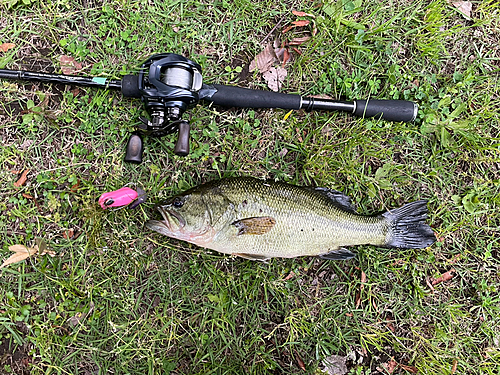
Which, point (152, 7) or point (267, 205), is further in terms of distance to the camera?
point (152, 7)

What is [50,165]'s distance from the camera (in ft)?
10.7

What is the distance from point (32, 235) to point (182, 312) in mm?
1624

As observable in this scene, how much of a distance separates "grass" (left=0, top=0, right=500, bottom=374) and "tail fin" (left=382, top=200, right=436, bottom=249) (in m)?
0.25

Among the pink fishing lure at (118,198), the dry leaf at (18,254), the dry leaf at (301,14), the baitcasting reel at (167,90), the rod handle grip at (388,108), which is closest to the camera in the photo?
the baitcasting reel at (167,90)

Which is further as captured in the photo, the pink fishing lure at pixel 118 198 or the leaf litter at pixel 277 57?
the leaf litter at pixel 277 57

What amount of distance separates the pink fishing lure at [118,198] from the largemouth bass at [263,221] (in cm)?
34

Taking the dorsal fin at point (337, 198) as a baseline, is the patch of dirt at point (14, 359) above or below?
below

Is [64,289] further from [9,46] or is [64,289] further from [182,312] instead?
[9,46]

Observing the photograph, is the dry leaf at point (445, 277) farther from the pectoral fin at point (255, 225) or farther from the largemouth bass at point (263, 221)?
the pectoral fin at point (255, 225)

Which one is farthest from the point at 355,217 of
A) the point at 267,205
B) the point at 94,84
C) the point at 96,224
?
the point at 94,84

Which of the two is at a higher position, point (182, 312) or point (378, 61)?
point (378, 61)

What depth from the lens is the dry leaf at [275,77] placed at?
135 inches

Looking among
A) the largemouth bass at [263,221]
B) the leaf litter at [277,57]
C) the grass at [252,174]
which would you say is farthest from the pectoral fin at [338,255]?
the leaf litter at [277,57]

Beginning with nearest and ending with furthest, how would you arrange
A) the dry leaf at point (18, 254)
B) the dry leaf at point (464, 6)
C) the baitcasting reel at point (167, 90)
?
the baitcasting reel at point (167, 90)
the dry leaf at point (18, 254)
the dry leaf at point (464, 6)
